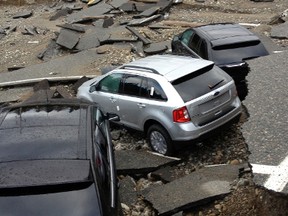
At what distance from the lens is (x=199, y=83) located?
894 centimetres

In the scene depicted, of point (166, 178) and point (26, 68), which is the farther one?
point (26, 68)

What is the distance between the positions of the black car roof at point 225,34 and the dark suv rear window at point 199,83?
7.75ft

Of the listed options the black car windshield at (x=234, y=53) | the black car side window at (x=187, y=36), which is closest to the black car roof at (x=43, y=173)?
the black car windshield at (x=234, y=53)

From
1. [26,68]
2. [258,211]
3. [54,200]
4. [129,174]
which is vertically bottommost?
[26,68]

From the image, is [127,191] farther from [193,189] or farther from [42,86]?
[42,86]

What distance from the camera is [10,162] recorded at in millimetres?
5023

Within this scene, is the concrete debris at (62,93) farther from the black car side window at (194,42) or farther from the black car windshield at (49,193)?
the black car windshield at (49,193)

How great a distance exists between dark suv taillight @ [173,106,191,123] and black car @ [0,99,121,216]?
2468mm

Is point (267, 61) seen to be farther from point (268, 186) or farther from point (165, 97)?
point (268, 186)

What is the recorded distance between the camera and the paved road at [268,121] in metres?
7.59

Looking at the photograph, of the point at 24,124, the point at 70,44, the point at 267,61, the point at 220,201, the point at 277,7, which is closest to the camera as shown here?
the point at 24,124

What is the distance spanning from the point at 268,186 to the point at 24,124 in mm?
3733

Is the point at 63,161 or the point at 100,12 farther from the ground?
the point at 63,161

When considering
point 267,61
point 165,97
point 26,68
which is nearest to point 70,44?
point 26,68
